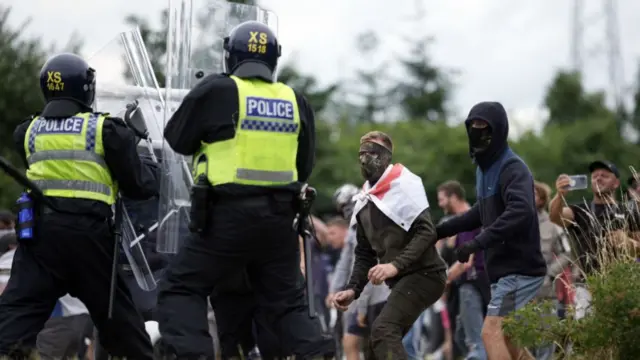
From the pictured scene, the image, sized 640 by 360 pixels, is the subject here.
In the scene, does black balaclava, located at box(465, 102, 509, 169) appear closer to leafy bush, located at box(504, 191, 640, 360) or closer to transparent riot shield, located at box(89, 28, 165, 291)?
leafy bush, located at box(504, 191, 640, 360)

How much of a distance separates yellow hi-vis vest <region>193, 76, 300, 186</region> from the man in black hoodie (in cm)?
157

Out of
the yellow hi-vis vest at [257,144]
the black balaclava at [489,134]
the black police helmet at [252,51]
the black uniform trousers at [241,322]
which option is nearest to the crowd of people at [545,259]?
the black balaclava at [489,134]

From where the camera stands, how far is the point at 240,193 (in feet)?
25.6

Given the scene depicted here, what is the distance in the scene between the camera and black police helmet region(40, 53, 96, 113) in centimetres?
854

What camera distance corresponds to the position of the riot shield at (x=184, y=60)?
931 centimetres

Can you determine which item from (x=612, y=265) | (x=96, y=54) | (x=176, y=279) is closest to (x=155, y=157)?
(x=96, y=54)

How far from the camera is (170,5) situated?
968 centimetres

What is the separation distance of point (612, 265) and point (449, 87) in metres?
57.0

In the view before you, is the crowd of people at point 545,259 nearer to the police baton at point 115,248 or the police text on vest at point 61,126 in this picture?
the police baton at point 115,248

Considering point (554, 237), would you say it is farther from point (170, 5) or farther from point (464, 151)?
point (464, 151)

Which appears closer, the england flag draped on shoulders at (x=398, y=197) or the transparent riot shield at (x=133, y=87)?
the england flag draped on shoulders at (x=398, y=197)

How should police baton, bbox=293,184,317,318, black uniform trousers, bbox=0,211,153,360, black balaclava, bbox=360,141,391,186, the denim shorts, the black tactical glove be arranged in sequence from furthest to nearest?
→ black balaclava, bbox=360,141,391,186 → the denim shorts → the black tactical glove → black uniform trousers, bbox=0,211,153,360 → police baton, bbox=293,184,317,318

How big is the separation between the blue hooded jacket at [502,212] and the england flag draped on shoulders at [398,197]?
1.33 ft

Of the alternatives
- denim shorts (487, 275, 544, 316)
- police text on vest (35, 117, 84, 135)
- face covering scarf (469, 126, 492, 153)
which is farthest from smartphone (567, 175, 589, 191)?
police text on vest (35, 117, 84, 135)
